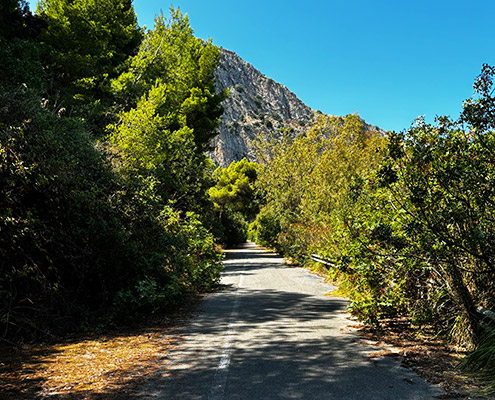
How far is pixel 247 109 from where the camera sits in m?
135

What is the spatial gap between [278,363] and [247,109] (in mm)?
134778

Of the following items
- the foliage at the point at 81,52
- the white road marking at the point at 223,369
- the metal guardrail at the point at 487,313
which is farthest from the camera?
the foliage at the point at 81,52

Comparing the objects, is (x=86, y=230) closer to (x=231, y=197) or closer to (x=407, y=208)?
(x=407, y=208)

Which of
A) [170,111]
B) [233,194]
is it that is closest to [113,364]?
[170,111]

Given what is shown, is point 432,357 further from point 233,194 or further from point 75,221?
point 233,194

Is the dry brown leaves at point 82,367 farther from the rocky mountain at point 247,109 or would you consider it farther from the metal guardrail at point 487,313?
the rocky mountain at point 247,109

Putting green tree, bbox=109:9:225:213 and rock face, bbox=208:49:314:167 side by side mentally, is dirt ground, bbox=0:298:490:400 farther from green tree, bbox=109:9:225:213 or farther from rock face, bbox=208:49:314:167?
rock face, bbox=208:49:314:167

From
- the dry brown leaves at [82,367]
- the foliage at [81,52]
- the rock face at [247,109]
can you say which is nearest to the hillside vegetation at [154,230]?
the dry brown leaves at [82,367]

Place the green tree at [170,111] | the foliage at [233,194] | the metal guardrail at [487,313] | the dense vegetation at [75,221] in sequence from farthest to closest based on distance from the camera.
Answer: the foliage at [233,194] → the green tree at [170,111] → the dense vegetation at [75,221] → the metal guardrail at [487,313]

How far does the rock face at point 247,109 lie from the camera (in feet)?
370

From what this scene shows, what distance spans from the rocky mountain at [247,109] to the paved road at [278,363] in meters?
96.4

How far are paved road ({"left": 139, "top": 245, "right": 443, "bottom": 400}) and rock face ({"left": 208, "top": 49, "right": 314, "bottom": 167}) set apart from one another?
9590cm

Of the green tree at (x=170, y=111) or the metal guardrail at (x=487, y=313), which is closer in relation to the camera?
the metal guardrail at (x=487, y=313)

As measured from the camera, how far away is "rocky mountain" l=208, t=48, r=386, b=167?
113 metres
